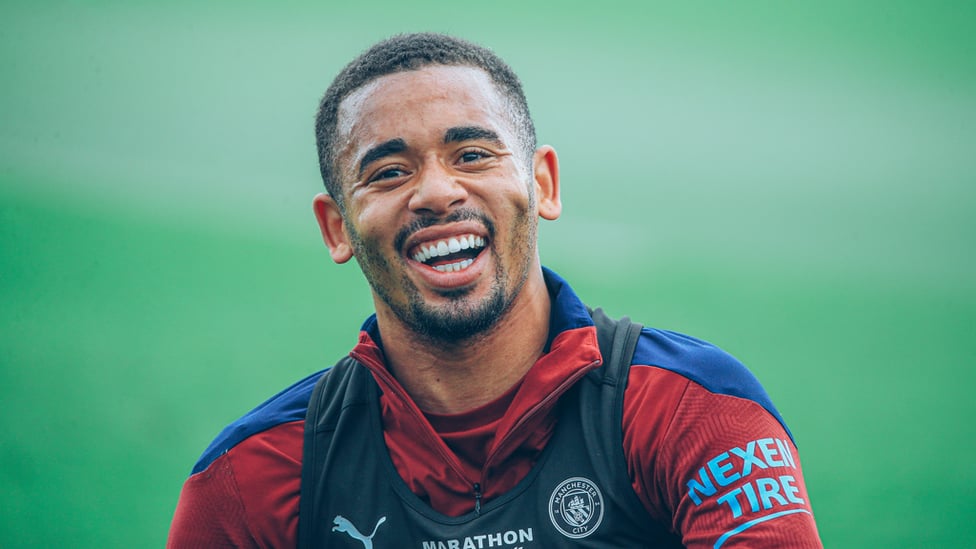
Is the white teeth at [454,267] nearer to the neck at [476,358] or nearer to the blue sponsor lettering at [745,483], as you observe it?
the neck at [476,358]

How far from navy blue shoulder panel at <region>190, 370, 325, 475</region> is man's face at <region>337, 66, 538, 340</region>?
28 cm

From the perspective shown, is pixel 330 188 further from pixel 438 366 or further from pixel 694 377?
pixel 694 377

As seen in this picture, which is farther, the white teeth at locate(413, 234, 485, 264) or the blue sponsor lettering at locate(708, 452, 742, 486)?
the white teeth at locate(413, 234, 485, 264)

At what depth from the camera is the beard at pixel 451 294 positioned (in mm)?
1761

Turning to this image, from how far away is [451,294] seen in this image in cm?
176

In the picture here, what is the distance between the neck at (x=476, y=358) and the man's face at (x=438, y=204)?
4 centimetres

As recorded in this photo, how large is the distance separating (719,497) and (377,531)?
2.03 feet

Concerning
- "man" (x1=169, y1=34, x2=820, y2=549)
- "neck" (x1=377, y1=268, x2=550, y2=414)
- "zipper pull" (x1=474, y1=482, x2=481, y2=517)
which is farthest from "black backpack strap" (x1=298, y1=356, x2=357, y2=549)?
"zipper pull" (x1=474, y1=482, x2=481, y2=517)

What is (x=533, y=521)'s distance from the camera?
5.48ft

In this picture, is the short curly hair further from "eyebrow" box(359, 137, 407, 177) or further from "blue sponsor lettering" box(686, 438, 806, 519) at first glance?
"blue sponsor lettering" box(686, 438, 806, 519)

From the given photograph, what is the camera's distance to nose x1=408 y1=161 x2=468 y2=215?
5.69 ft

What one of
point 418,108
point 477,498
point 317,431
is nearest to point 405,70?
Answer: point 418,108

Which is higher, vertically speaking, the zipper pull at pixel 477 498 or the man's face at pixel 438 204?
the man's face at pixel 438 204

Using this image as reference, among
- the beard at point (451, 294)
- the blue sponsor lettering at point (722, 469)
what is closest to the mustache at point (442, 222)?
the beard at point (451, 294)
